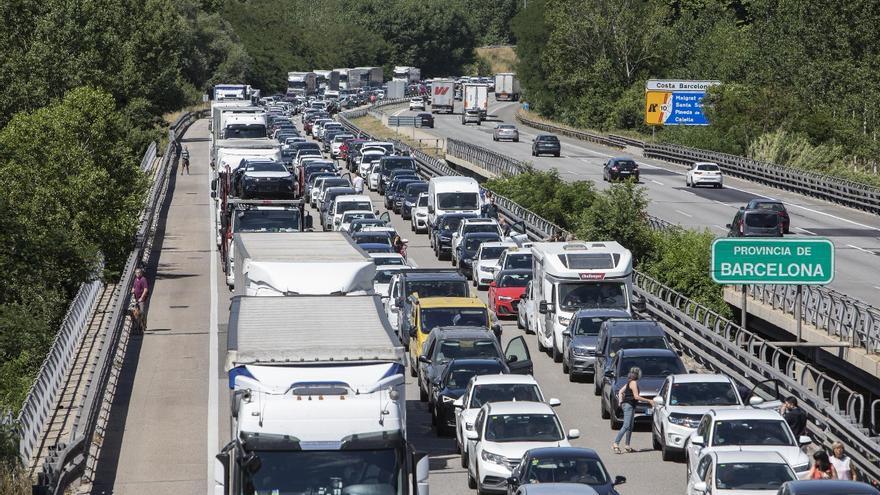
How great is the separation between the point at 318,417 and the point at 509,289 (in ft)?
78.8

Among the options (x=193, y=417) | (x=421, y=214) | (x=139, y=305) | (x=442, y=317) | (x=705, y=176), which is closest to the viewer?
(x=193, y=417)

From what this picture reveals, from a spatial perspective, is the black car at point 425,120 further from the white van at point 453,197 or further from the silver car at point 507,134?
the white van at point 453,197

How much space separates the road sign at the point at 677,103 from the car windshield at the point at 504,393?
238 ft

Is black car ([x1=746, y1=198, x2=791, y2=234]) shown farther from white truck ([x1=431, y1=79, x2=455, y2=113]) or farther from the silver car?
white truck ([x1=431, y1=79, x2=455, y2=113])

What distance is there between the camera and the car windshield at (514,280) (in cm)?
3938

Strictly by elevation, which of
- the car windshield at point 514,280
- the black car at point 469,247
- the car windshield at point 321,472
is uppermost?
the car windshield at point 321,472

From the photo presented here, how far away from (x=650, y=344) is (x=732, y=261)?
4419 mm

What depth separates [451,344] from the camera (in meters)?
28.8

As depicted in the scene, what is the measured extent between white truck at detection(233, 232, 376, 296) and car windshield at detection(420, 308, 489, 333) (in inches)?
224

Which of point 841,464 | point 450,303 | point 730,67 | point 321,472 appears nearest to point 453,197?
point 450,303

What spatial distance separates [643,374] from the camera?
27.3m

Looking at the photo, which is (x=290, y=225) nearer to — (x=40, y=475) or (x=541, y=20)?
(x=40, y=475)

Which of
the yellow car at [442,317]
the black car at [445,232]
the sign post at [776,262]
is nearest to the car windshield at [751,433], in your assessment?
the yellow car at [442,317]

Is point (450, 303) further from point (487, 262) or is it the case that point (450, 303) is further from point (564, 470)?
point (564, 470)
